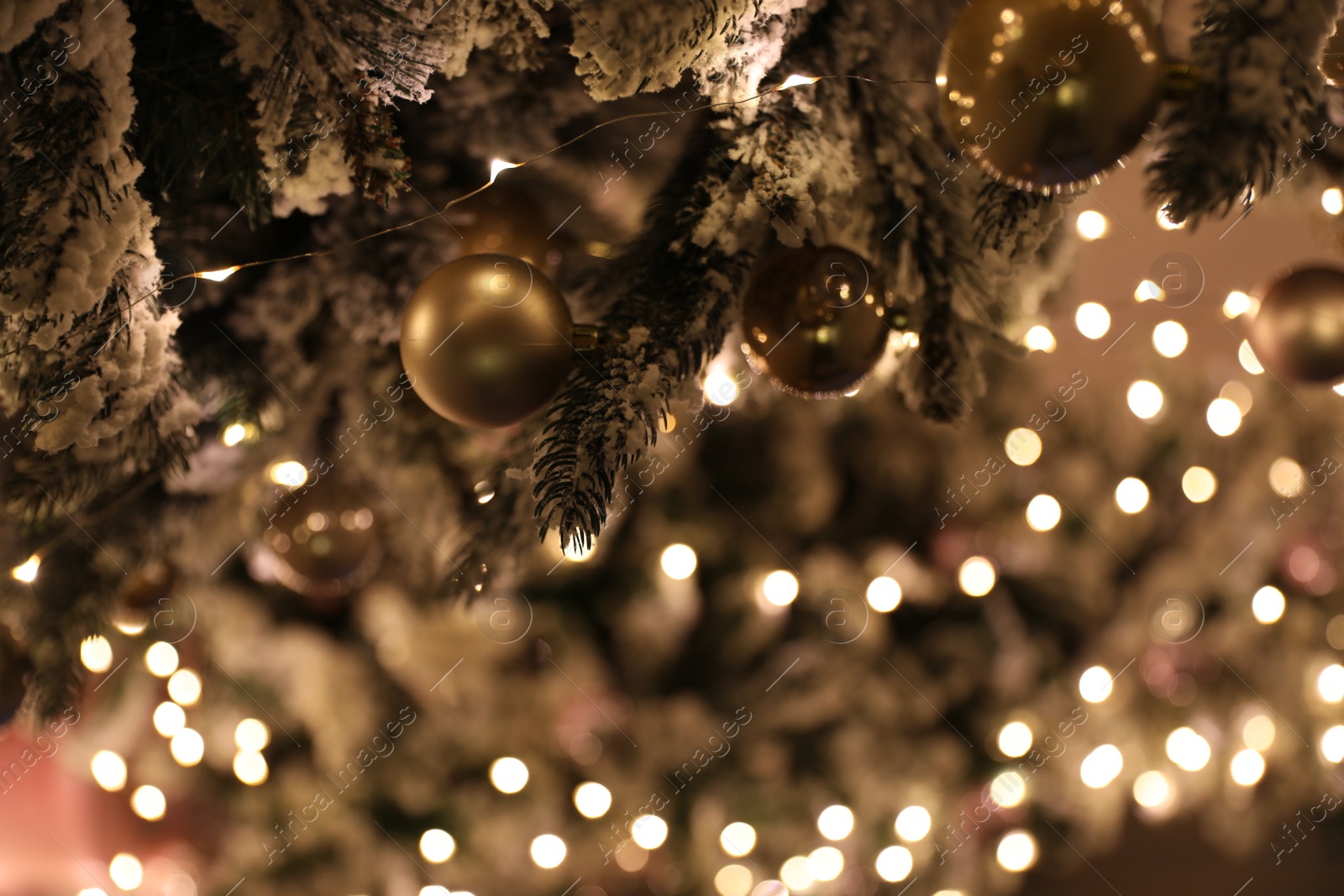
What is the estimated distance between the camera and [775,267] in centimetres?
51

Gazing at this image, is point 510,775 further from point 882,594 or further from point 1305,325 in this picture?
point 1305,325

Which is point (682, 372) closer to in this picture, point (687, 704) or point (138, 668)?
point (687, 704)

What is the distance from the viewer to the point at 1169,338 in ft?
3.39

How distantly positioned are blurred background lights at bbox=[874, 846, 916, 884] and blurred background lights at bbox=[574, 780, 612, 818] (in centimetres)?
33

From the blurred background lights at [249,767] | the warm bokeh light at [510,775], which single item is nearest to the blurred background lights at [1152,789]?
the warm bokeh light at [510,775]

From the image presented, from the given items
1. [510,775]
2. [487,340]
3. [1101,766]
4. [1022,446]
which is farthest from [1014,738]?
[487,340]

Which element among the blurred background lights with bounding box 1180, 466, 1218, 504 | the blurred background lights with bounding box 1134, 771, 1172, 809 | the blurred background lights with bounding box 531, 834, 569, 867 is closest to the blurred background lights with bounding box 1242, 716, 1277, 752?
the blurred background lights with bounding box 1134, 771, 1172, 809

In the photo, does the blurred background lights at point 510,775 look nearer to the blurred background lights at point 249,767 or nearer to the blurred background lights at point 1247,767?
the blurred background lights at point 249,767

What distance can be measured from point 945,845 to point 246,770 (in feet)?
2.70

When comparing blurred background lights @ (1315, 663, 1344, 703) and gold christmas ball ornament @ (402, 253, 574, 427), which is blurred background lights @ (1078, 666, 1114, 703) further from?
gold christmas ball ornament @ (402, 253, 574, 427)

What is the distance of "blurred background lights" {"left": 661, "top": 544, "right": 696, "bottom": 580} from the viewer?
904 mm

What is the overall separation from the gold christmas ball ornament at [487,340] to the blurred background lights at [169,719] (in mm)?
776

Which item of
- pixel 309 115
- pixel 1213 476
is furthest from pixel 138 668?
pixel 1213 476

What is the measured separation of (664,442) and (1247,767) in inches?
33.6
